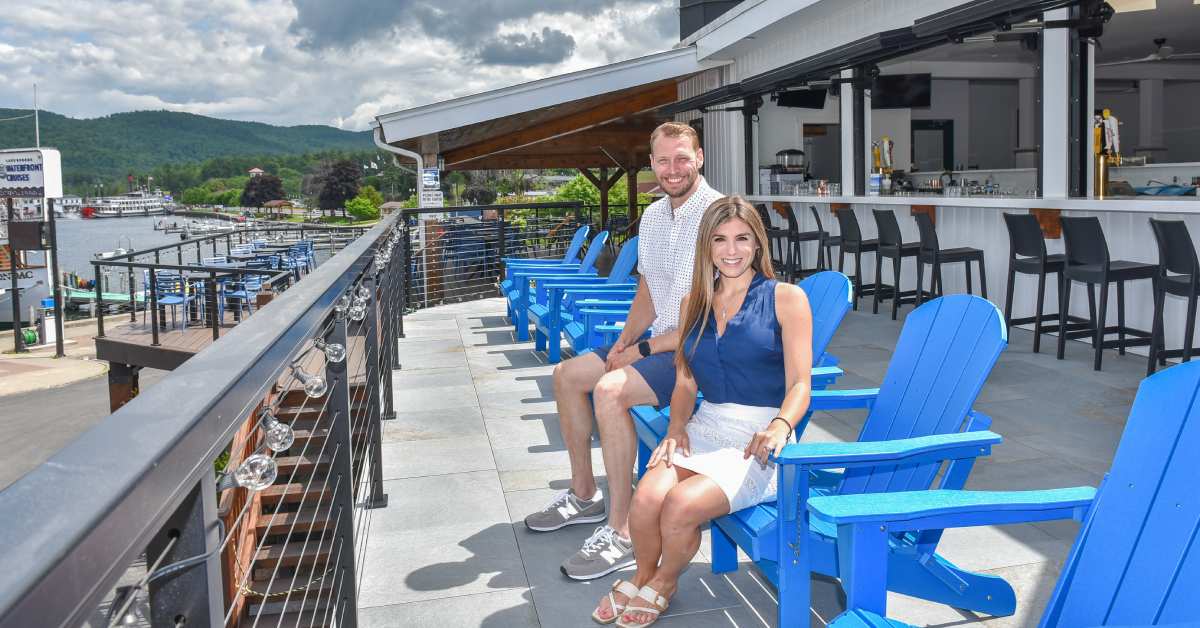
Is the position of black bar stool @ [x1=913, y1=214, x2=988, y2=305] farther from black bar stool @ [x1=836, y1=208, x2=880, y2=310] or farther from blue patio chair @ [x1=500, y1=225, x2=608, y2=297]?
blue patio chair @ [x1=500, y1=225, x2=608, y2=297]

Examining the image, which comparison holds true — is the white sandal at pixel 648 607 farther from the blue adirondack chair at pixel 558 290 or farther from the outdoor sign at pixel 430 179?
the outdoor sign at pixel 430 179

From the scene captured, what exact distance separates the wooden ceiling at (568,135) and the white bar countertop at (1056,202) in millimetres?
4798

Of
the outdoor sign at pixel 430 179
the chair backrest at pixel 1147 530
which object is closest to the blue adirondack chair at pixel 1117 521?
the chair backrest at pixel 1147 530

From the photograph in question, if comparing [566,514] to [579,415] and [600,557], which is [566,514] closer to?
[579,415]

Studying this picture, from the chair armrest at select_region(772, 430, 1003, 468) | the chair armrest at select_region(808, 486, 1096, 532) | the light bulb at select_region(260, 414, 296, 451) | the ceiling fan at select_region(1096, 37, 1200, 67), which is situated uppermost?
the ceiling fan at select_region(1096, 37, 1200, 67)

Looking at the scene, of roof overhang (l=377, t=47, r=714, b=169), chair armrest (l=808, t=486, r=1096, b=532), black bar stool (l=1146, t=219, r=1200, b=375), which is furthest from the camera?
roof overhang (l=377, t=47, r=714, b=169)

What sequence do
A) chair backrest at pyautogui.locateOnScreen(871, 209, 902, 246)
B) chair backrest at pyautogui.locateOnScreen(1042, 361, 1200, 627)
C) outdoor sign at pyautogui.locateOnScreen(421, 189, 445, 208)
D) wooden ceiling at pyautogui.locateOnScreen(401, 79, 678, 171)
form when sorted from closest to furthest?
chair backrest at pyautogui.locateOnScreen(1042, 361, 1200, 627), chair backrest at pyautogui.locateOnScreen(871, 209, 902, 246), outdoor sign at pyautogui.locateOnScreen(421, 189, 445, 208), wooden ceiling at pyautogui.locateOnScreen(401, 79, 678, 171)

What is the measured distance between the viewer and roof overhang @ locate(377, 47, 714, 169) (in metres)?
12.0

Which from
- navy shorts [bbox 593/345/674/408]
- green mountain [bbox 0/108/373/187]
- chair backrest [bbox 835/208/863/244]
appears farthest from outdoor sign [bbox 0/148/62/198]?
green mountain [bbox 0/108/373/187]

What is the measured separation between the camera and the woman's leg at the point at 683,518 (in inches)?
97.1

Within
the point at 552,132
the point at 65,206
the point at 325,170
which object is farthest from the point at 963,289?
the point at 65,206

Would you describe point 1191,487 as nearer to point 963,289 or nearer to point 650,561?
point 650,561

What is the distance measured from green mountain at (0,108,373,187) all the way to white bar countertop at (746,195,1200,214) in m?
97.2

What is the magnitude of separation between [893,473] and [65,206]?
138433 millimetres
